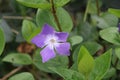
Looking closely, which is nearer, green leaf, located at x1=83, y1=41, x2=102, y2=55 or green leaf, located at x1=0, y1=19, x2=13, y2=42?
green leaf, located at x1=83, y1=41, x2=102, y2=55

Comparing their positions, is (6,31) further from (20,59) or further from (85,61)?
(85,61)

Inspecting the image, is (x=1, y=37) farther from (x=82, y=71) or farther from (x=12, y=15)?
(x=12, y=15)

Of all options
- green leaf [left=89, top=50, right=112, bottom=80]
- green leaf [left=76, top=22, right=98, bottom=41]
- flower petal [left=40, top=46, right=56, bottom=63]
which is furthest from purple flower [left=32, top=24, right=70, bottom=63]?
green leaf [left=76, top=22, right=98, bottom=41]

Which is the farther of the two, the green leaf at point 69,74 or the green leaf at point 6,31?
the green leaf at point 6,31

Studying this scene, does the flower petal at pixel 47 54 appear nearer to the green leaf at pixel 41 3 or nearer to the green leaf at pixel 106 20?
the green leaf at pixel 41 3

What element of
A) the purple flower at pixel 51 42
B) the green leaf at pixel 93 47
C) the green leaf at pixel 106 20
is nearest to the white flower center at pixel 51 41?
the purple flower at pixel 51 42

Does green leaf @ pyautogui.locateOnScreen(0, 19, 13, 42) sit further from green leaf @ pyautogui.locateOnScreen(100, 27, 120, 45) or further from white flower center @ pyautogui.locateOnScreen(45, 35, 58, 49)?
green leaf @ pyautogui.locateOnScreen(100, 27, 120, 45)
